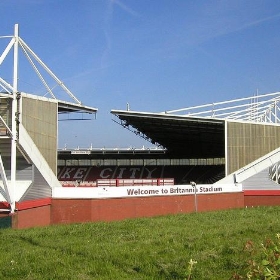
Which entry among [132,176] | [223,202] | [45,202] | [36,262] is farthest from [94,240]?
[132,176]

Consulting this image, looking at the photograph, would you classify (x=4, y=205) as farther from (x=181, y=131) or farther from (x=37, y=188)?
(x=181, y=131)

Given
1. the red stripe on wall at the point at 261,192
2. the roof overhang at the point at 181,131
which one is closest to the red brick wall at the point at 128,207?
the red stripe on wall at the point at 261,192

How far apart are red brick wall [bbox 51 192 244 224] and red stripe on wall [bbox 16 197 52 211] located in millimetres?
499

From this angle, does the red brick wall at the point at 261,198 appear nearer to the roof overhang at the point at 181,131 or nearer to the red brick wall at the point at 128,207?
the red brick wall at the point at 128,207

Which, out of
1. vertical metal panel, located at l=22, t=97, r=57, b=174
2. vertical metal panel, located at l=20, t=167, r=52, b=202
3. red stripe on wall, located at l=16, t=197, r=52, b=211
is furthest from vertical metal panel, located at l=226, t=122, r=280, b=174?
red stripe on wall, located at l=16, t=197, r=52, b=211

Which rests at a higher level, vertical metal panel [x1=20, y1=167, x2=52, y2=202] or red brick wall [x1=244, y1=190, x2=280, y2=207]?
vertical metal panel [x1=20, y1=167, x2=52, y2=202]

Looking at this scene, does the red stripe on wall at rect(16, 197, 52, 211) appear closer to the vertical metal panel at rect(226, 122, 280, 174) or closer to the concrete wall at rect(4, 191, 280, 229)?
the concrete wall at rect(4, 191, 280, 229)

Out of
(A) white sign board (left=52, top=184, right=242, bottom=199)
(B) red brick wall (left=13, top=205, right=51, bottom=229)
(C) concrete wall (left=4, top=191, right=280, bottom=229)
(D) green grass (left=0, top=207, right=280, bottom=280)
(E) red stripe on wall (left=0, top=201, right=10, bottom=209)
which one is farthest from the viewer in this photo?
(A) white sign board (left=52, top=184, right=242, bottom=199)

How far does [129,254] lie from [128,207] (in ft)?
53.8

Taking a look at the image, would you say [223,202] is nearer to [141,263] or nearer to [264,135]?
[264,135]

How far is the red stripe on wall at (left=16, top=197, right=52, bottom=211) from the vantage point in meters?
23.9

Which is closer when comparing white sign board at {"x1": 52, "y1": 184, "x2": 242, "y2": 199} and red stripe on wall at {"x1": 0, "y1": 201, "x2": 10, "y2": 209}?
red stripe on wall at {"x1": 0, "y1": 201, "x2": 10, "y2": 209}

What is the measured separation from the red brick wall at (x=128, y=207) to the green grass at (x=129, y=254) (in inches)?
370

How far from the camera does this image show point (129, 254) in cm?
1191
